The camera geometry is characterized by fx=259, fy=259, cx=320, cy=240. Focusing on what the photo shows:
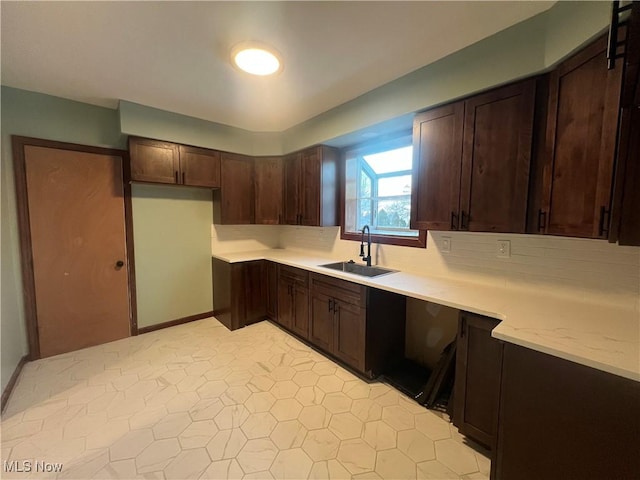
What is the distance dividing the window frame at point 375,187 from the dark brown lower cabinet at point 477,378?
3.13 ft

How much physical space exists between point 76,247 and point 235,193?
5.72 feet

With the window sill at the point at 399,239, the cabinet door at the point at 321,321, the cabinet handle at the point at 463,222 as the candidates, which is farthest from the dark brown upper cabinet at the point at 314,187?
the cabinet handle at the point at 463,222

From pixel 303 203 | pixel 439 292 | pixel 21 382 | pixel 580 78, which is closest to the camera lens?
pixel 580 78

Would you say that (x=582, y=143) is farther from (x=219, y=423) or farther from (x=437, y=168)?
(x=219, y=423)

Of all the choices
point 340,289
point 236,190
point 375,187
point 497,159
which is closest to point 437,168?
point 497,159

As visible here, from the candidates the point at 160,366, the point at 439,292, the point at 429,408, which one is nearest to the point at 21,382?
the point at 160,366

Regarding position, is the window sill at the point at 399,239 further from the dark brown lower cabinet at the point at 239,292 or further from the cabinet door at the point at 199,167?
the cabinet door at the point at 199,167

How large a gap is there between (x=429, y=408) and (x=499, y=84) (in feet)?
7.46

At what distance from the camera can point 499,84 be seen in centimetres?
162

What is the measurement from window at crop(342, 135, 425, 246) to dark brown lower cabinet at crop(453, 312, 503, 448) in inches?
38.2

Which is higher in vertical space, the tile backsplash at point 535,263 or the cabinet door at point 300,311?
the tile backsplash at point 535,263

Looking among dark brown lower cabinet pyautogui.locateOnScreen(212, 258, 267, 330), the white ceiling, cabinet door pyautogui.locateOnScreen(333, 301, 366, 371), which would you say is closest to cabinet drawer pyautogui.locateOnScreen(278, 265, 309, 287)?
dark brown lower cabinet pyautogui.locateOnScreen(212, 258, 267, 330)

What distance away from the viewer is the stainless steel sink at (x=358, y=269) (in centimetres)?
263

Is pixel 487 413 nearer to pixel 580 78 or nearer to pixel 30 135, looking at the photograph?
pixel 580 78
